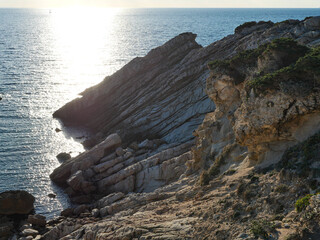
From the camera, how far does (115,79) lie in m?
74.4

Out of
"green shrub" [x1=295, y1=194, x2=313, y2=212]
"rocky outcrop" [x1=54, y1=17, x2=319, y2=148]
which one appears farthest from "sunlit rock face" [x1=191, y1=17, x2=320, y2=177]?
"rocky outcrop" [x1=54, y1=17, x2=319, y2=148]

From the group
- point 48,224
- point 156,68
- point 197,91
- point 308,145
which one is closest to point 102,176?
point 48,224

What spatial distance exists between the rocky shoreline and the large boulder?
0.26 m

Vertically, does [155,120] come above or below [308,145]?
above

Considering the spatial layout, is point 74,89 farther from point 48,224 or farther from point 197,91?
point 48,224

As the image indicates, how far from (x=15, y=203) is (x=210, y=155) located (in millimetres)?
24429

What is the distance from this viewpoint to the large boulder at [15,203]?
1735 inches

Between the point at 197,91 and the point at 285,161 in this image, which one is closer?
the point at 285,161

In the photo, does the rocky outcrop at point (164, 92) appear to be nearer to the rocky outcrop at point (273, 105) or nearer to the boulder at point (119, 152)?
the boulder at point (119, 152)

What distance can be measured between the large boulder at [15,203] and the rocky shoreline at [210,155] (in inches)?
10.2

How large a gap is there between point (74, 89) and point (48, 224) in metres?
57.0

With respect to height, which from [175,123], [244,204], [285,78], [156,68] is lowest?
[244,204]

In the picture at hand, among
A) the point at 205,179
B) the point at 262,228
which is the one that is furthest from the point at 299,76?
the point at 205,179

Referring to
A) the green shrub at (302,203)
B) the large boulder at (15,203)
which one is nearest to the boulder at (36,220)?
the large boulder at (15,203)
